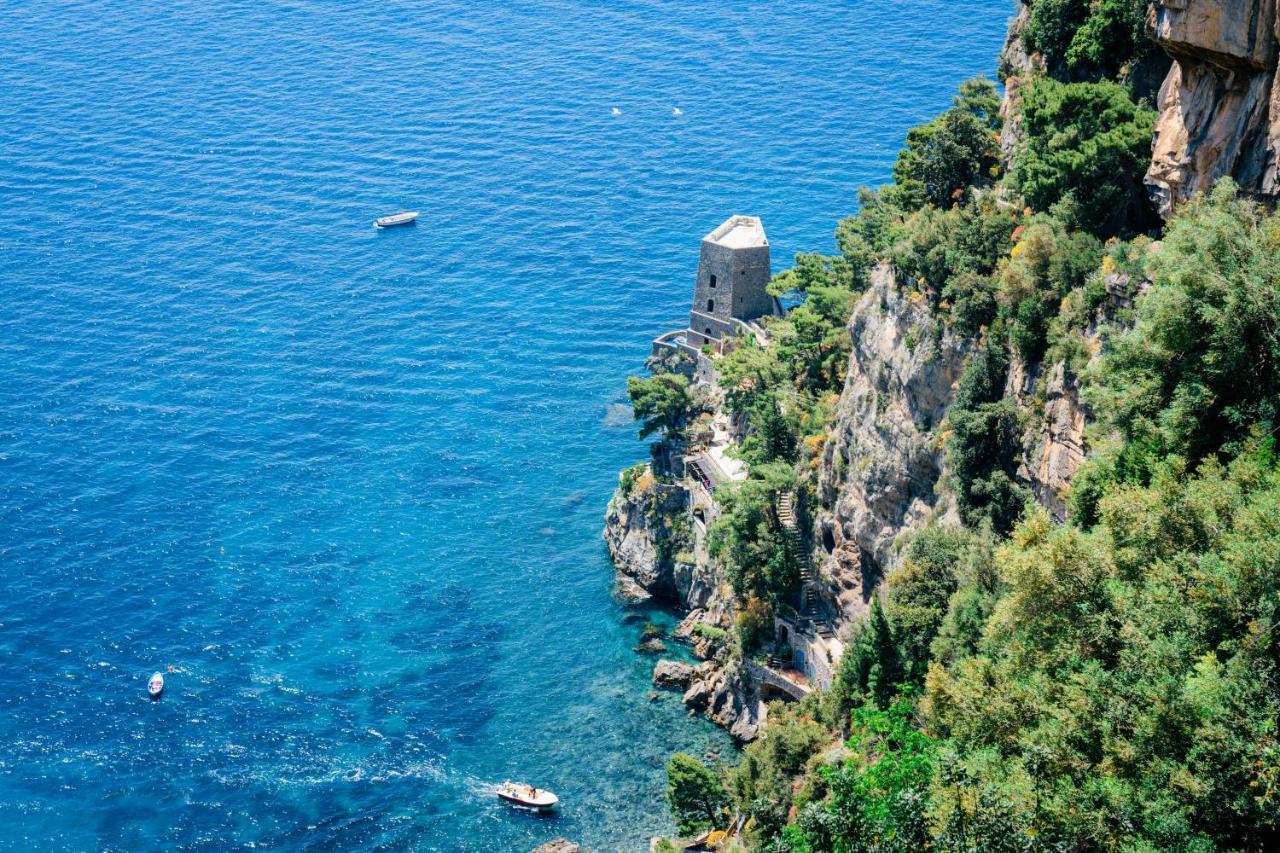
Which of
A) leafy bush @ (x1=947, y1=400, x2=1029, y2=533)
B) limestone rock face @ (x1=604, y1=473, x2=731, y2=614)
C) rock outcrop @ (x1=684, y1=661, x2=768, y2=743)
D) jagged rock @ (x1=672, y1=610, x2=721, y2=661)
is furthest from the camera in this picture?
limestone rock face @ (x1=604, y1=473, x2=731, y2=614)

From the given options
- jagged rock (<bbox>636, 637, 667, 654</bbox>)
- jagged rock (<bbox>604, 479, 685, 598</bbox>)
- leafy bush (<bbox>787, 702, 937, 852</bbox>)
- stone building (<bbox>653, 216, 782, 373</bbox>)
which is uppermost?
leafy bush (<bbox>787, 702, 937, 852</bbox>)

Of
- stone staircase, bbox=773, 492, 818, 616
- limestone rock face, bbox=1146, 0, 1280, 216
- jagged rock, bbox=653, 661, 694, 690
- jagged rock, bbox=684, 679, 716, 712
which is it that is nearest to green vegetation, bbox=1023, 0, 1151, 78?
limestone rock face, bbox=1146, 0, 1280, 216

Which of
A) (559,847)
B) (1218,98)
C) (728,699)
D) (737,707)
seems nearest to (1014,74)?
(1218,98)

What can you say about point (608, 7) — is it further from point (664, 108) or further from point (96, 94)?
point (96, 94)

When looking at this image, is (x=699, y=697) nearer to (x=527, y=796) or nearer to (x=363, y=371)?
(x=527, y=796)

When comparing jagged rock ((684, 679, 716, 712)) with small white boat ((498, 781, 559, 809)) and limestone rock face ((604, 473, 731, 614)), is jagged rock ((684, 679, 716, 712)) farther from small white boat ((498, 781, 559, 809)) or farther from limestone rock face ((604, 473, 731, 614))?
small white boat ((498, 781, 559, 809))

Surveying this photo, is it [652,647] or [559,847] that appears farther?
[652,647]

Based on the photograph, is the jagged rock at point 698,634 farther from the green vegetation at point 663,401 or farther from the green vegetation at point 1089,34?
the green vegetation at point 1089,34
